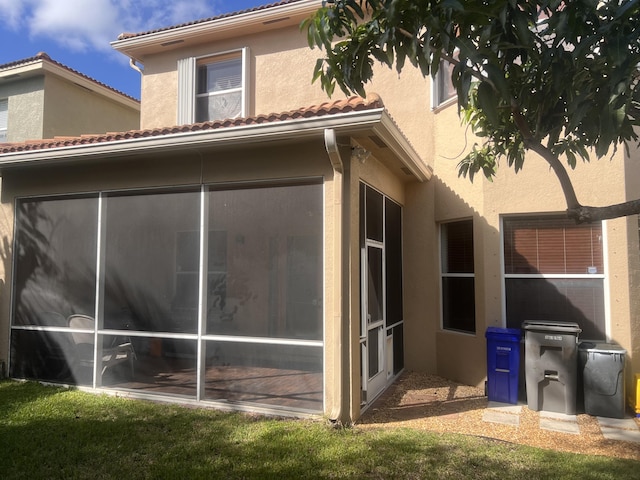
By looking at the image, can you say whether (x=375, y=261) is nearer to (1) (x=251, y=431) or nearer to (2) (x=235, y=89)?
(1) (x=251, y=431)

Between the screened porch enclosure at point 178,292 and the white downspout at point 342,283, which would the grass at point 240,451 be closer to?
the white downspout at point 342,283

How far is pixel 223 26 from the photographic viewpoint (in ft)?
31.7

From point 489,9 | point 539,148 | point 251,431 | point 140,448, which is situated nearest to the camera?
point 489,9

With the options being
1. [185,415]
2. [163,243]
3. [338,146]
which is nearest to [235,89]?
[163,243]

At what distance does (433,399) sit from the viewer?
21.9ft

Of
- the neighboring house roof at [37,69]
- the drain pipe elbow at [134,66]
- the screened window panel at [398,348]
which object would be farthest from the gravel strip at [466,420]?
the neighboring house roof at [37,69]

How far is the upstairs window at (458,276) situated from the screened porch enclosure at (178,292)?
→ 319 centimetres

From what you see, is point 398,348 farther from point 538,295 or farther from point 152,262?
point 152,262

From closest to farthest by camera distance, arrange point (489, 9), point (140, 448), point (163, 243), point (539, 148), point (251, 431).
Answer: point (489, 9), point (539, 148), point (140, 448), point (251, 431), point (163, 243)

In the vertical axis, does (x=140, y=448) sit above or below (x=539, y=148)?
below

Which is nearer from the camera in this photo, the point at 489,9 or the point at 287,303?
the point at 489,9

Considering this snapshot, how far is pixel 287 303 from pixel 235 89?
6019 millimetres

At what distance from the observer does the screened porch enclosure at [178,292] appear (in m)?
5.79

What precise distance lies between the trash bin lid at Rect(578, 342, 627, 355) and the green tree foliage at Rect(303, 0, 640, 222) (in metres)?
3.23
